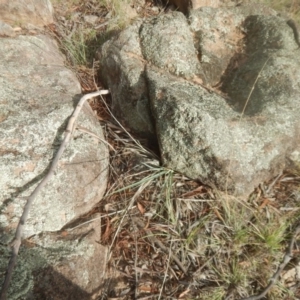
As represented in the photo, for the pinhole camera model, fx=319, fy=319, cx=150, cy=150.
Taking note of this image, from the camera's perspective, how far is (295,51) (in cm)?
225

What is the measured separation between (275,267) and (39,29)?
245 centimetres

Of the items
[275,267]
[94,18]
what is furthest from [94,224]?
[94,18]

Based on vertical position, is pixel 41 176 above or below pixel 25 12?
below

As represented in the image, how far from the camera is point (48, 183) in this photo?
176 cm

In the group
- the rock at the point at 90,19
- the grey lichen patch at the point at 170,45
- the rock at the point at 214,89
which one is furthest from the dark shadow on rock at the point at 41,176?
the rock at the point at 90,19

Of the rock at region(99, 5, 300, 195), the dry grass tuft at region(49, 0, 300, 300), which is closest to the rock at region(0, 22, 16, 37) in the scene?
the rock at region(99, 5, 300, 195)

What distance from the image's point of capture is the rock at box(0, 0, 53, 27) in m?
2.47

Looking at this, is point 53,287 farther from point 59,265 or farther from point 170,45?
point 170,45

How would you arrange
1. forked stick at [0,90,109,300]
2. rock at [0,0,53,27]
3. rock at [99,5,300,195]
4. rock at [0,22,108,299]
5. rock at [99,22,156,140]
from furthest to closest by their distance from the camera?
1. rock at [0,0,53,27]
2. rock at [99,22,156,140]
3. rock at [99,5,300,195]
4. rock at [0,22,108,299]
5. forked stick at [0,90,109,300]

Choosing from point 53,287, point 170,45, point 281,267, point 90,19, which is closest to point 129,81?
point 170,45

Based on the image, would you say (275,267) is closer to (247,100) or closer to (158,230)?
(158,230)

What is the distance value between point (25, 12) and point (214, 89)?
1620 mm

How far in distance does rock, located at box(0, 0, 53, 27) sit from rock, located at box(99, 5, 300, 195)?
2.15 feet

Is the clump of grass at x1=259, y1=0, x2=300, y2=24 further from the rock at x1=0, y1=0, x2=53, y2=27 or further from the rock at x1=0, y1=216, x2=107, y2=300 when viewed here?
the rock at x1=0, y1=216, x2=107, y2=300
